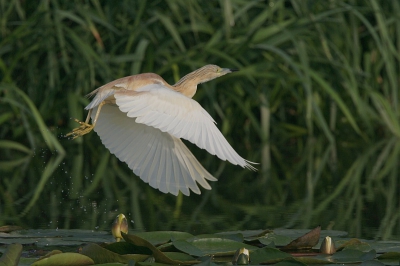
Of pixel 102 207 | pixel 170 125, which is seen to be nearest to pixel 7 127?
pixel 102 207

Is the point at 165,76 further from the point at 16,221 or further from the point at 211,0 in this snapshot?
the point at 16,221

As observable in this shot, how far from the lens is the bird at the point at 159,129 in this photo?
375 centimetres

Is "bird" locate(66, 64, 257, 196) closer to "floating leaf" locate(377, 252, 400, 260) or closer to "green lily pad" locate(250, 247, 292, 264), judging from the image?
"green lily pad" locate(250, 247, 292, 264)

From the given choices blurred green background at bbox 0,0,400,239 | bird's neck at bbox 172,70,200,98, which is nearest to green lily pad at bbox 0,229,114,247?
bird's neck at bbox 172,70,200,98

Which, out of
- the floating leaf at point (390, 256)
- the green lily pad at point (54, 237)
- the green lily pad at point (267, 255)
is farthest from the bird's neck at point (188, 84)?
the floating leaf at point (390, 256)

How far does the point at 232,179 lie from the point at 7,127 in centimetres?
234

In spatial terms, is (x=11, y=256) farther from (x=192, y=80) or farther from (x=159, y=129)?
(x=192, y=80)

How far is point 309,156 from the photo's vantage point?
303 inches

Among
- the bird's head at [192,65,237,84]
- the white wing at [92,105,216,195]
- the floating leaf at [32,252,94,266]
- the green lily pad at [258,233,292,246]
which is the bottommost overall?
the floating leaf at [32,252,94,266]

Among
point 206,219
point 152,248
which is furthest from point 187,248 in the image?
point 206,219

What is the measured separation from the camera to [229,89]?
8.03m

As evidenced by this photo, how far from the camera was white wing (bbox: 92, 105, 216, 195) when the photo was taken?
424cm

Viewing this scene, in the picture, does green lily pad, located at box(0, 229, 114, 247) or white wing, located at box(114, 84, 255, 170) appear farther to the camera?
green lily pad, located at box(0, 229, 114, 247)

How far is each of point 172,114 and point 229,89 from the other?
4.21 metres
